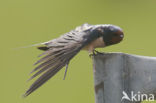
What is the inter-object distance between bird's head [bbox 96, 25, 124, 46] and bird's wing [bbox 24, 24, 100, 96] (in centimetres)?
5

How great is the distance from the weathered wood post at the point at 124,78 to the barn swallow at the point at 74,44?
132mm

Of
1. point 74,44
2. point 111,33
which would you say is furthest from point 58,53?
point 111,33

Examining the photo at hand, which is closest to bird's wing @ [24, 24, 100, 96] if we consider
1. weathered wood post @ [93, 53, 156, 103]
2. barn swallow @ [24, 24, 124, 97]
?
barn swallow @ [24, 24, 124, 97]

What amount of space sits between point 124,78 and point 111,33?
0.29 m

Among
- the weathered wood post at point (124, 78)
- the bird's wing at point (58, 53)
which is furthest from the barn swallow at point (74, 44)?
the weathered wood post at point (124, 78)

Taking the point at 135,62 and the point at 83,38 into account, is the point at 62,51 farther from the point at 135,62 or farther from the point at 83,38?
the point at 135,62

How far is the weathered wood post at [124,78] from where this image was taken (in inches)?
36.5

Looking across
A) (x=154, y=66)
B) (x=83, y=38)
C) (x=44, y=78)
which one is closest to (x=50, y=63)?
(x=44, y=78)

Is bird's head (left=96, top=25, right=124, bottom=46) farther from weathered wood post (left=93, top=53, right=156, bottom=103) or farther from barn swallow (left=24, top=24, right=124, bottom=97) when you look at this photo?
weathered wood post (left=93, top=53, right=156, bottom=103)

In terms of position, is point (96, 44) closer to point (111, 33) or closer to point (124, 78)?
point (111, 33)

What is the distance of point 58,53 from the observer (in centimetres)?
114

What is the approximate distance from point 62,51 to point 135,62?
28 centimetres

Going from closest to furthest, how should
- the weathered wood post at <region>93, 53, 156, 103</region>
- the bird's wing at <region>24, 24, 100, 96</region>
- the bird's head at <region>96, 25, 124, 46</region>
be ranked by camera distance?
the weathered wood post at <region>93, 53, 156, 103</region> → the bird's wing at <region>24, 24, 100, 96</region> → the bird's head at <region>96, 25, 124, 46</region>

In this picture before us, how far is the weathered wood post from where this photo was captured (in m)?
0.93
